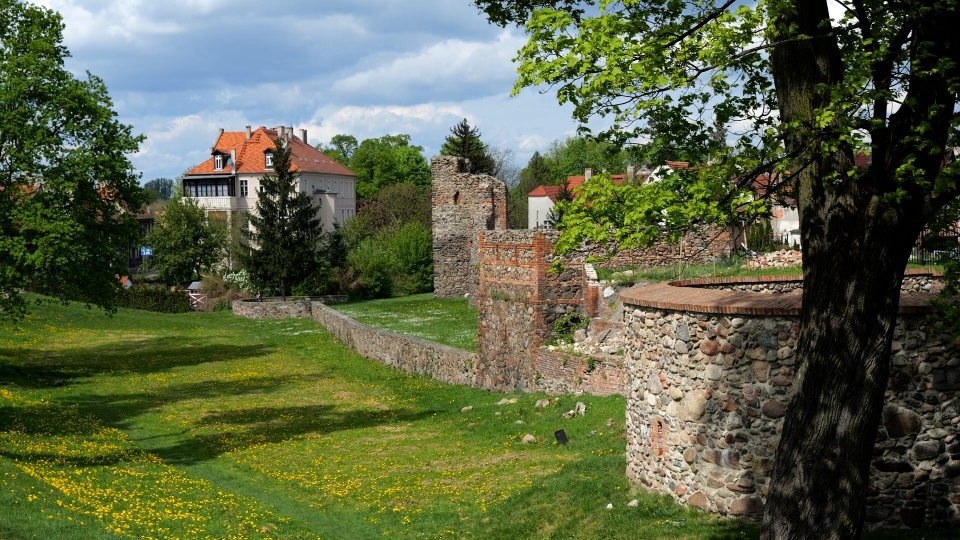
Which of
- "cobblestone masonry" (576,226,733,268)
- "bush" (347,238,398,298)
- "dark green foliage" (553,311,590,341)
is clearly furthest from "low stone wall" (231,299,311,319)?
Answer: "dark green foliage" (553,311,590,341)

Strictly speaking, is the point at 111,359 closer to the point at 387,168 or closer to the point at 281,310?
the point at 281,310

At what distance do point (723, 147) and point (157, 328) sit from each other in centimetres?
4345

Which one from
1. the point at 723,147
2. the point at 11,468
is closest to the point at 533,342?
the point at 11,468

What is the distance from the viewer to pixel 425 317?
4194 centimetres

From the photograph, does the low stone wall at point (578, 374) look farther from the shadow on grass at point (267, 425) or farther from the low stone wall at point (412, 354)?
the low stone wall at point (412, 354)

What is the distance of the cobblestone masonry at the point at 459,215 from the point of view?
46.7m

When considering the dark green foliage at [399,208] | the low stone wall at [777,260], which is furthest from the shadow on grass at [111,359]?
the dark green foliage at [399,208]

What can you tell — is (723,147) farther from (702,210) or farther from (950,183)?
(950,183)

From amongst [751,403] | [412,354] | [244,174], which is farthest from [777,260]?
[244,174]

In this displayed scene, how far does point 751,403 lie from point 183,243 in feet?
206

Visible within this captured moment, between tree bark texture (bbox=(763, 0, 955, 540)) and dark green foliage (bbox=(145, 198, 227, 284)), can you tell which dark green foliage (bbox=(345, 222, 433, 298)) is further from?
tree bark texture (bbox=(763, 0, 955, 540))

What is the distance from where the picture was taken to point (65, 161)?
28.6 m

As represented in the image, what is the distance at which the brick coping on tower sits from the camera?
9.86m

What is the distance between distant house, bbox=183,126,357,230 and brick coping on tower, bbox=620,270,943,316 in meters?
71.9
